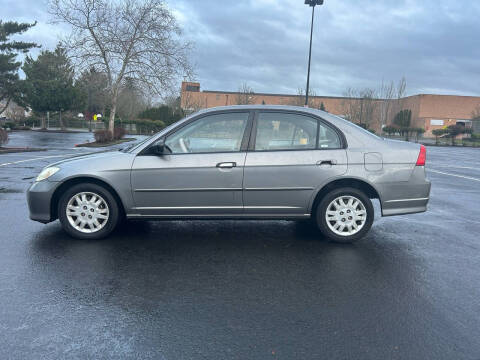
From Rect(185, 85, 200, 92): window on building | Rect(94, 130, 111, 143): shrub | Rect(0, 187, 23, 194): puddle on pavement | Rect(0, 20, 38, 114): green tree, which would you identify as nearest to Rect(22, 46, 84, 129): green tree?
Rect(0, 20, 38, 114): green tree

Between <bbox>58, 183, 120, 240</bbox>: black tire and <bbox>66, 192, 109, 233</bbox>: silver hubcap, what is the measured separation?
4 cm

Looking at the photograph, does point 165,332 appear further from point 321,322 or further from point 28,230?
point 28,230

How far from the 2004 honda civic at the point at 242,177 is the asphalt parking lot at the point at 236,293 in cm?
38

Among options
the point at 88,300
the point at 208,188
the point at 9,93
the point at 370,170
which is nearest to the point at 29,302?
the point at 88,300

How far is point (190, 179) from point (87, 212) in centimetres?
138

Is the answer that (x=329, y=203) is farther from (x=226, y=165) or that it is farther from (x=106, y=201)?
(x=106, y=201)

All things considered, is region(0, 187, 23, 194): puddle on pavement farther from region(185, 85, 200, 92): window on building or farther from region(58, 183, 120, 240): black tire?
region(185, 85, 200, 92): window on building

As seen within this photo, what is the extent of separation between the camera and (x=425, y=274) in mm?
4086

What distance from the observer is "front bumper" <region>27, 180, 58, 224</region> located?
16.1 feet

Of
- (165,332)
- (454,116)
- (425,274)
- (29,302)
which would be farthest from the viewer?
(454,116)

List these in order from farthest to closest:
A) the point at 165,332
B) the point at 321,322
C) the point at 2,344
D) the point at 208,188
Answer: the point at 208,188 → the point at 321,322 → the point at 165,332 → the point at 2,344

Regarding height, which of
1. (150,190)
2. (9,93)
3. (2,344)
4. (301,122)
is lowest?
(2,344)

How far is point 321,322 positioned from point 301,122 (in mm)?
2818

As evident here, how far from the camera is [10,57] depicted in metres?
41.8
